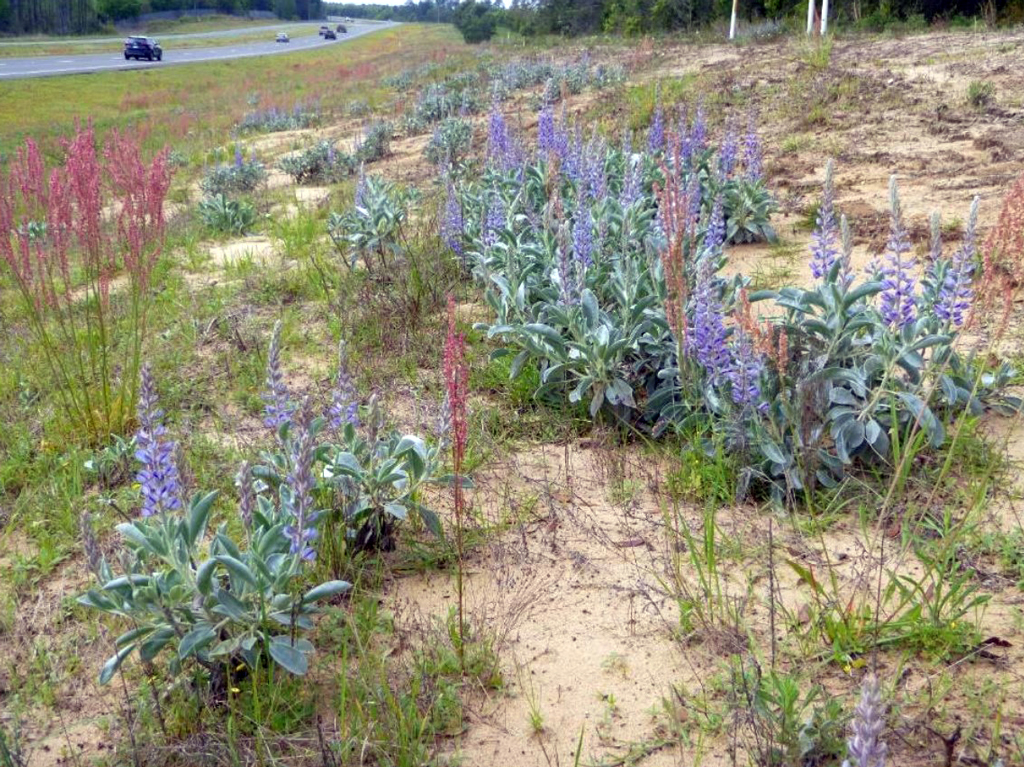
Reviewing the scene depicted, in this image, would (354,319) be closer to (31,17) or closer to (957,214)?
(957,214)

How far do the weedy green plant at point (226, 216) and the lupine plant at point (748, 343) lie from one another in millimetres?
5136

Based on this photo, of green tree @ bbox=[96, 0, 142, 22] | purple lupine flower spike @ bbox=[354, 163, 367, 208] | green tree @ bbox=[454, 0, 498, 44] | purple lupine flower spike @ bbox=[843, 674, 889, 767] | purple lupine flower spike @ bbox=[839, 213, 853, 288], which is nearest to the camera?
purple lupine flower spike @ bbox=[843, 674, 889, 767]

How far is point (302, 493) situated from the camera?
230 cm

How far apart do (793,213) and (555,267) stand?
3249mm

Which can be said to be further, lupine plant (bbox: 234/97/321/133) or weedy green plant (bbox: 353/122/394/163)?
lupine plant (bbox: 234/97/321/133)

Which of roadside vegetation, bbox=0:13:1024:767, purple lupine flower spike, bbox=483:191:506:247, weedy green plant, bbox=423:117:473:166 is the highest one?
weedy green plant, bbox=423:117:473:166

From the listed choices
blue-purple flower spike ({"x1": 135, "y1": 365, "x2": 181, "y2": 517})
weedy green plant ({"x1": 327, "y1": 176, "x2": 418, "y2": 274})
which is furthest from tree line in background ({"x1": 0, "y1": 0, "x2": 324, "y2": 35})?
blue-purple flower spike ({"x1": 135, "y1": 365, "x2": 181, "y2": 517})

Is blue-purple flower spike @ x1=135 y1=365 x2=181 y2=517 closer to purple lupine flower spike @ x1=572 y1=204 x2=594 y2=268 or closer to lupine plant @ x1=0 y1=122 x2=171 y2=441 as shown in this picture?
lupine plant @ x1=0 y1=122 x2=171 y2=441

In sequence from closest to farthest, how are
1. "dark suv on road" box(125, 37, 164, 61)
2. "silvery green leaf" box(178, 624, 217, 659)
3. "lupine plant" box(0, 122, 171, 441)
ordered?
"silvery green leaf" box(178, 624, 217, 659), "lupine plant" box(0, 122, 171, 441), "dark suv on road" box(125, 37, 164, 61)

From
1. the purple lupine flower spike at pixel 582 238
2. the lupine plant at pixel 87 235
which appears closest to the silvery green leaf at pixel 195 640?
the lupine plant at pixel 87 235

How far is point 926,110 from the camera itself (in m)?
9.35

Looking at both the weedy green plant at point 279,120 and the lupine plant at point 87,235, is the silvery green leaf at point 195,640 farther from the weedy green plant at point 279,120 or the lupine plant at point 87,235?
the weedy green plant at point 279,120

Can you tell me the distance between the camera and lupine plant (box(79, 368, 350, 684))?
7.80 ft

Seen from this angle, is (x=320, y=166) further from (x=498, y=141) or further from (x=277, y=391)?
(x=277, y=391)
